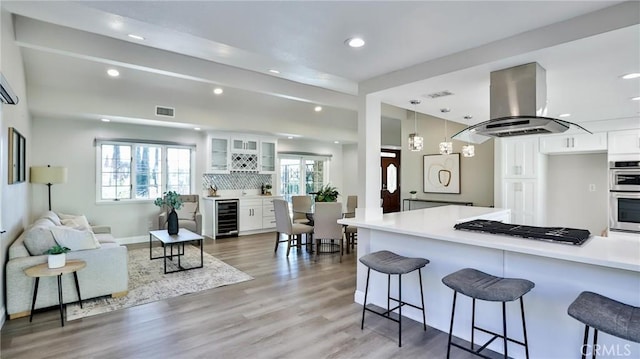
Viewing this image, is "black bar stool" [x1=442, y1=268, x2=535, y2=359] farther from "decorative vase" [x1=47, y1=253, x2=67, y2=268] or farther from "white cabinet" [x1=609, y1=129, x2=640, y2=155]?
"white cabinet" [x1=609, y1=129, x2=640, y2=155]

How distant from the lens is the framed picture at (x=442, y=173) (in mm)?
7086

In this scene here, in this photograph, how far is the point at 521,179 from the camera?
568 centimetres

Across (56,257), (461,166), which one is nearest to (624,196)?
(461,166)

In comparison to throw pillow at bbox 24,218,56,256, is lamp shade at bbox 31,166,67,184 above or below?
above

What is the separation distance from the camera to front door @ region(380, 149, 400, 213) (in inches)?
412

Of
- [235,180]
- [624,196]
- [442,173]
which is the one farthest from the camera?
[235,180]

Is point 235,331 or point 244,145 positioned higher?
point 244,145

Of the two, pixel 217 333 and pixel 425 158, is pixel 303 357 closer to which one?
pixel 217 333

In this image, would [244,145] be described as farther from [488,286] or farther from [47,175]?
[488,286]

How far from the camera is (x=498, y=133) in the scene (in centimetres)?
295

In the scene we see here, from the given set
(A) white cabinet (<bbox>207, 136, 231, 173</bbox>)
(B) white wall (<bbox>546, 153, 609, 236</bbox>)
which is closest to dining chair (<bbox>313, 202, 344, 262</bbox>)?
(A) white cabinet (<bbox>207, 136, 231, 173</bbox>)

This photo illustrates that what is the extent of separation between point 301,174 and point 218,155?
8.42 feet

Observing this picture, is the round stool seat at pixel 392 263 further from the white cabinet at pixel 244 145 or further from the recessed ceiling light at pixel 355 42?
the white cabinet at pixel 244 145

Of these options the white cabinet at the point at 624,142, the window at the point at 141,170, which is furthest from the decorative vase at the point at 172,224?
the white cabinet at the point at 624,142
